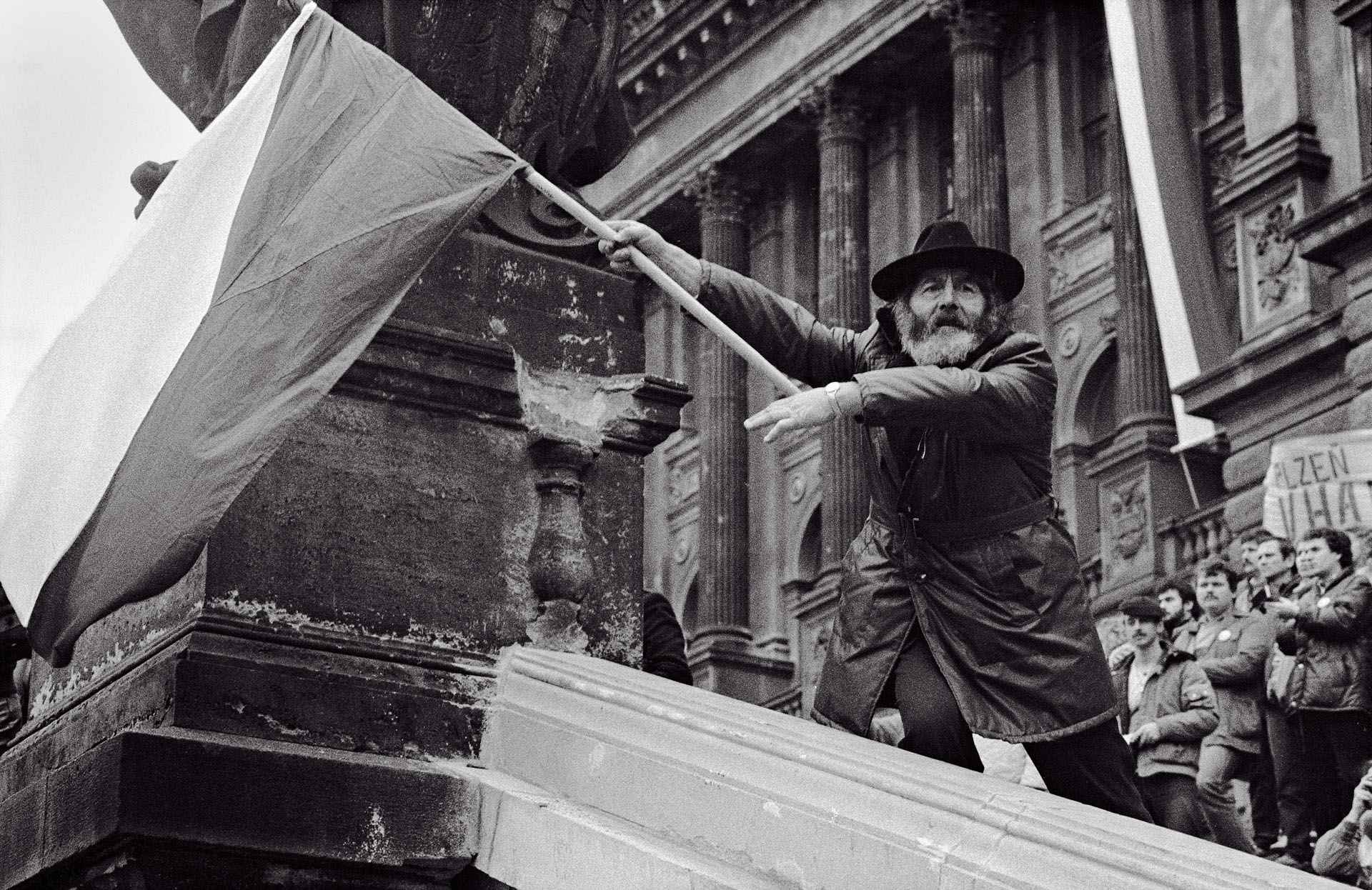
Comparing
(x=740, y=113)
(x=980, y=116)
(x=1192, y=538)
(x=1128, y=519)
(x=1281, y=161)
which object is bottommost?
(x=1192, y=538)

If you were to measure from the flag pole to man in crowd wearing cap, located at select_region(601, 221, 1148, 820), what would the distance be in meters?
0.25

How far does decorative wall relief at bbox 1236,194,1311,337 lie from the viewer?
21.7m

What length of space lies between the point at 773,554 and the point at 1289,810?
78.7 ft

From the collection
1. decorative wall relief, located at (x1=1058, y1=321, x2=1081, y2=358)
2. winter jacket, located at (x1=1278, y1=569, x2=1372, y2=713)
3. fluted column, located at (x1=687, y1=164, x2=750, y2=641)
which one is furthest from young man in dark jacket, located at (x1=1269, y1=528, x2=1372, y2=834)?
fluted column, located at (x1=687, y1=164, x2=750, y2=641)

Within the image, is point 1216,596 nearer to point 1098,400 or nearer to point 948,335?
point 948,335

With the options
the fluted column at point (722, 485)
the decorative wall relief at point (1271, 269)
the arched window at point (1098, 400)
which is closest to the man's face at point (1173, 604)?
the decorative wall relief at point (1271, 269)

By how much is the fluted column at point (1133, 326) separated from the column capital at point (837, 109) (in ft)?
19.8

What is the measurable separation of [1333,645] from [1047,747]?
631 centimetres

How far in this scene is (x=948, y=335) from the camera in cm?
559

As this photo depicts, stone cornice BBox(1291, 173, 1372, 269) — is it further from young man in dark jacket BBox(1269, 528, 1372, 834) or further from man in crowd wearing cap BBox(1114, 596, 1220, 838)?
young man in dark jacket BBox(1269, 528, 1372, 834)

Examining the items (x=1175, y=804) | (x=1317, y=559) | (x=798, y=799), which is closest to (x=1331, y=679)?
(x=1317, y=559)

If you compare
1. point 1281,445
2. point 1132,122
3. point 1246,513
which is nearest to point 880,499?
point 1281,445

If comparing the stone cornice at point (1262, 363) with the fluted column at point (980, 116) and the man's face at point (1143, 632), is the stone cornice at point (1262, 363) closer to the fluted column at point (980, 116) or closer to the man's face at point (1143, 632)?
the fluted column at point (980, 116)

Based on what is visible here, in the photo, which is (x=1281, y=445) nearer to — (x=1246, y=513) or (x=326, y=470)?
(x=1246, y=513)
